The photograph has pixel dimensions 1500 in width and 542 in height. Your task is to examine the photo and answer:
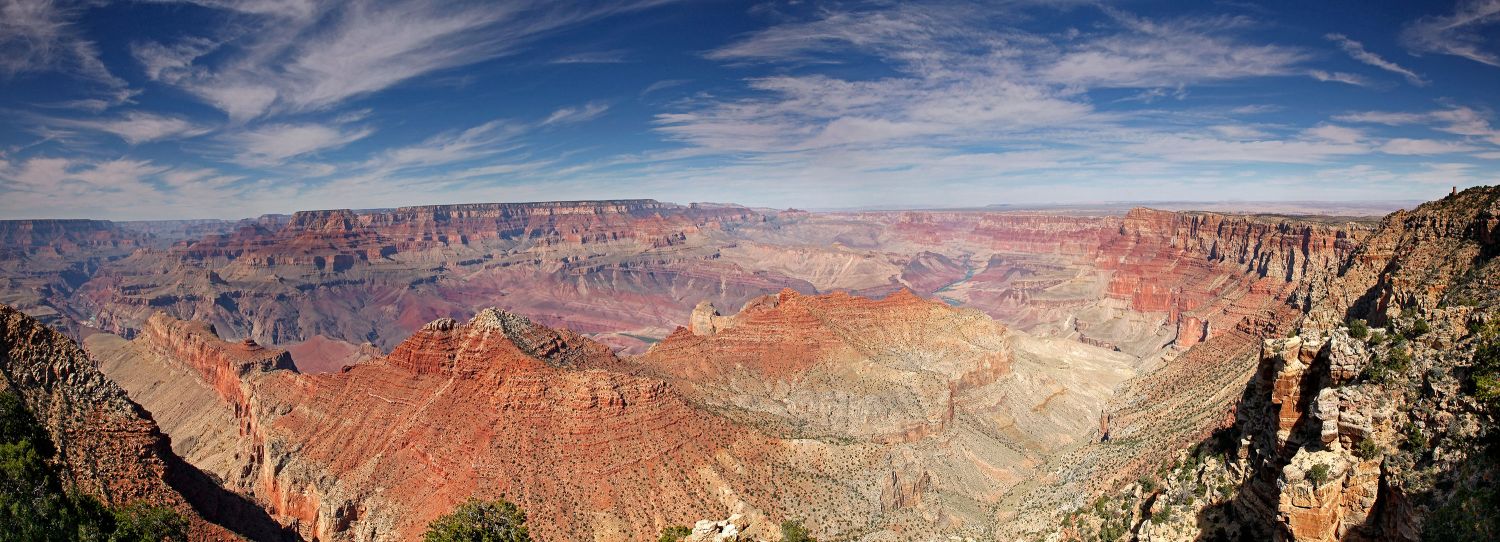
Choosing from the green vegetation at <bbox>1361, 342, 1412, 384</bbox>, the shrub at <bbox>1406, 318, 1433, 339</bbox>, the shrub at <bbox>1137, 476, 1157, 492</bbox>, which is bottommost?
the shrub at <bbox>1137, 476, 1157, 492</bbox>

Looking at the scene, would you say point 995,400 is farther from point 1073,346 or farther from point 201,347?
point 201,347

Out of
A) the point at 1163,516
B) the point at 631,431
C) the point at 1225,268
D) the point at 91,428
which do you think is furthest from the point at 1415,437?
the point at 1225,268

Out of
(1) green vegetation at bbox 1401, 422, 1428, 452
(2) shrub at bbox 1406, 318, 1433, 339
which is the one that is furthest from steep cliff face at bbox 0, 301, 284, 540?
(2) shrub at bbox 1406, 318, 1433, 339

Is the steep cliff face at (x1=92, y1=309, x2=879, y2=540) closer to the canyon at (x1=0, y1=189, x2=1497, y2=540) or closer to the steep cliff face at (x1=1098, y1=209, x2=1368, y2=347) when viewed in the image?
the canyon at (x1=0, y1=189, x2=1497, y2=540)

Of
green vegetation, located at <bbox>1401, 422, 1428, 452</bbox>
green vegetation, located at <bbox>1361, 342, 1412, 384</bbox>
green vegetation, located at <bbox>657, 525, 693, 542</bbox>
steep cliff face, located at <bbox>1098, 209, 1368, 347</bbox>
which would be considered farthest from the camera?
steep cliff face, located at <bbox>1098, 209, 1368, 347</bbox>

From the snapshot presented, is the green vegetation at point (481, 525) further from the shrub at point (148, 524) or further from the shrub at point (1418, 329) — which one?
the shrub at point (1418, 329)
